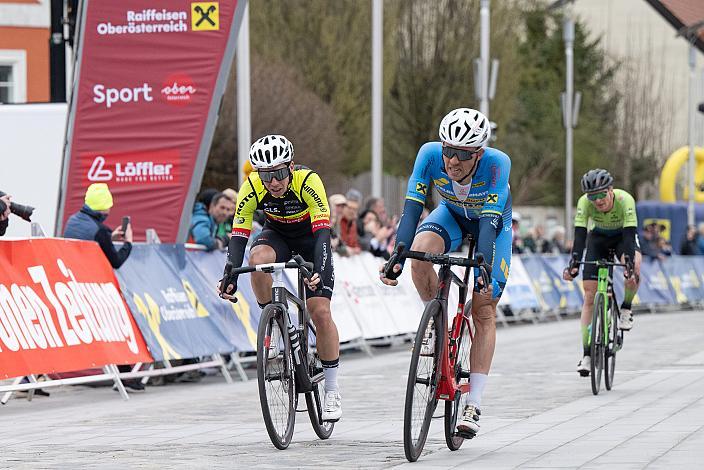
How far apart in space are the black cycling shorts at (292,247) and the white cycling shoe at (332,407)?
622 mm

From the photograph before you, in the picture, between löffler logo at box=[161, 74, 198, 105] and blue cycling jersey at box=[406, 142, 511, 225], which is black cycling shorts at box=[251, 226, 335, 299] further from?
löffler logo at box=[161, 74, 198, 105]

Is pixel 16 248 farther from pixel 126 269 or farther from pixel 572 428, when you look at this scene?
pixel 572 428

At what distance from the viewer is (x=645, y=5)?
73688 mm

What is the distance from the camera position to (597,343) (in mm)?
13188

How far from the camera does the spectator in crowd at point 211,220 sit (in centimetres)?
1553

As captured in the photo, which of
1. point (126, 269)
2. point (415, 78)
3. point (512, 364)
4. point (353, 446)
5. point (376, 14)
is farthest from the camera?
point (415, 78)

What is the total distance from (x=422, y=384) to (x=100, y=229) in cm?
592

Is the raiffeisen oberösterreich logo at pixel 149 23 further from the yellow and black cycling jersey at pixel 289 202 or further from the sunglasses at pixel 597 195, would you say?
the yellow and black cycling jersey at pixel 289 202

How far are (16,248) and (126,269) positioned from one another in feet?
5.74

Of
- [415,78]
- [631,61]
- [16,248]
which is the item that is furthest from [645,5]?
[16,248]

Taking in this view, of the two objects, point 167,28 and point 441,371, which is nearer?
point 441,371

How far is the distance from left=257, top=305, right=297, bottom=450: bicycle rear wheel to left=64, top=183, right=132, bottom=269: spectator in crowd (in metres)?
4.64

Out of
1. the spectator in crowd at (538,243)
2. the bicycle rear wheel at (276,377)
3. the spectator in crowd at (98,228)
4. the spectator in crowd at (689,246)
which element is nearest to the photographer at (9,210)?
the spectator in crowd at (98,228)

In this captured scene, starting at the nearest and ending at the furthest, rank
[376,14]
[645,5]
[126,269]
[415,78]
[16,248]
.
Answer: [16,248] → [126,269] → [376,14] → [415,78] → [645,5]
